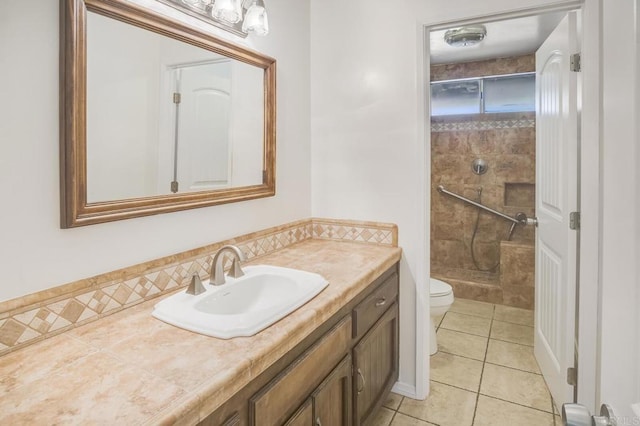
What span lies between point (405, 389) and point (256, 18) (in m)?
2.01

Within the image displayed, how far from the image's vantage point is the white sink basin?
1.00 meters

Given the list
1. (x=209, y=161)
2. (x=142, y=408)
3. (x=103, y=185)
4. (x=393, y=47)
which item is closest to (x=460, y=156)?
(x=393, y=47)

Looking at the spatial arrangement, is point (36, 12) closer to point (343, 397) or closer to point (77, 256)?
point (77, 256)

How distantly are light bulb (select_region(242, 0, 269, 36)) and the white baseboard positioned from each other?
76.4 inches

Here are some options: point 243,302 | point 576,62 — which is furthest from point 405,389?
point 576,62

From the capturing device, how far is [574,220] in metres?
1.69

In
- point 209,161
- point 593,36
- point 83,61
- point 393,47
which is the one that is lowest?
point 209,161

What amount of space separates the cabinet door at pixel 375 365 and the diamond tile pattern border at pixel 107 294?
2.12 ft

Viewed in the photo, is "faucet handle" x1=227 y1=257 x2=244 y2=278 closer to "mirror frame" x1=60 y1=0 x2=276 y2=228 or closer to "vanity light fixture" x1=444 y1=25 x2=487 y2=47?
"mirror frame" x1=60 y1=0 x2=276 y2=228

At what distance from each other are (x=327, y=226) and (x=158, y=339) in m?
1.35

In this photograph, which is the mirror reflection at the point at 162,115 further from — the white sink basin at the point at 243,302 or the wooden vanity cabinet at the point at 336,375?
the wooden vanity cabinet at the point at 336,375

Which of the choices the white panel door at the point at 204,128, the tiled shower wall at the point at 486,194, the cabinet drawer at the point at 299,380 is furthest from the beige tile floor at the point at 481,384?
the white panel door at the point at 204,128

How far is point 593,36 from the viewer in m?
1.57

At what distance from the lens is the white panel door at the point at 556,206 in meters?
1.72
